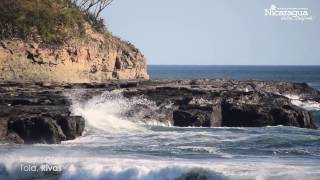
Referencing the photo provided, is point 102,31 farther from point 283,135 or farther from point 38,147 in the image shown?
point 38,147

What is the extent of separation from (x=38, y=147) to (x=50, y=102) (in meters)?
8.49

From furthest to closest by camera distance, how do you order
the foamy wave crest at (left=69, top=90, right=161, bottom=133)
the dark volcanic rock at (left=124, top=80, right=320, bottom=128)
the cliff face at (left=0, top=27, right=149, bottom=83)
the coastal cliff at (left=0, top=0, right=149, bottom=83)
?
the coastal cliff at (left=0, top=0, right=149, bottom=83), the cliff face at (left=0, top=27, right=149, bottom=83), the dark volcanic rock at (left=124, top=80, right=320, bottom=128), the foamy wave crest at (left=69, top=90, right=161, bottom=133)

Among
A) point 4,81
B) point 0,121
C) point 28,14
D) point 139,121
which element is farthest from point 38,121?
point 28,14

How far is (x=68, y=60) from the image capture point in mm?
52219

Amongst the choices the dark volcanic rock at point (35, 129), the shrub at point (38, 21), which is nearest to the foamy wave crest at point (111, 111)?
the dark volcanic rock at point (35, 129)

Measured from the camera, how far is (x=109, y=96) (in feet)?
131

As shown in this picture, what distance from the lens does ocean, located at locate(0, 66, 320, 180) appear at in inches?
877

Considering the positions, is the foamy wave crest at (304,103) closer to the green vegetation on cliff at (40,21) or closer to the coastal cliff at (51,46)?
the coastal cliff at (51,46)

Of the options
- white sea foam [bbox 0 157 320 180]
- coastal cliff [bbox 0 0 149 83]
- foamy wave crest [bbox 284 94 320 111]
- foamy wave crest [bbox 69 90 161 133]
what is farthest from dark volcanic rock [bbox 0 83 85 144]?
foamy wave crest [bbox 284 94 320 111]

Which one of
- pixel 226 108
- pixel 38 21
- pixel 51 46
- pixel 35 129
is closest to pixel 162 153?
pixel 35 129

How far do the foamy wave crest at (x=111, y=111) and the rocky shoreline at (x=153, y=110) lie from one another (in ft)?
1.18

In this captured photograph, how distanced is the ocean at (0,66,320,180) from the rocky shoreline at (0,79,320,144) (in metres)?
0.86

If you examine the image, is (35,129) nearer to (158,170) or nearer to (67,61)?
(158,170)

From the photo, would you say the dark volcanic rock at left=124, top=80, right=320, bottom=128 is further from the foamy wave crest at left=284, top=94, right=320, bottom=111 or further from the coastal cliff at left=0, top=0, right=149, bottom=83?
the foamy wave crest at left=284, top=94, right=320, bottom=111
